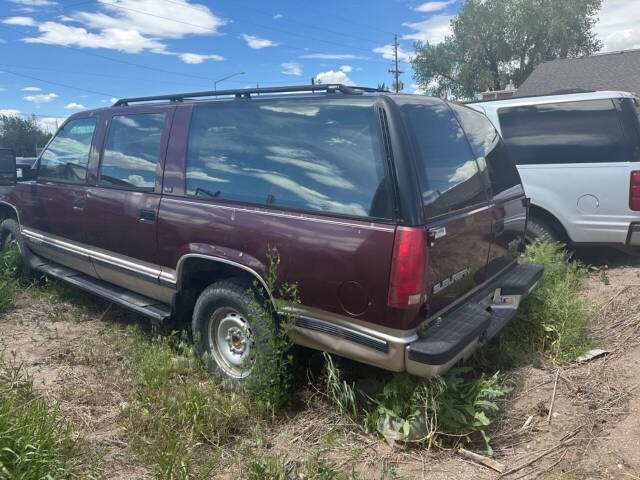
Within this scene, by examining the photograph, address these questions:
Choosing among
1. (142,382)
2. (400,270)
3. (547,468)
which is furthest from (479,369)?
(142,382)

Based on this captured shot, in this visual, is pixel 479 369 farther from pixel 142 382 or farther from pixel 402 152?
pixel 142 382

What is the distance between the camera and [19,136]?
144 ft

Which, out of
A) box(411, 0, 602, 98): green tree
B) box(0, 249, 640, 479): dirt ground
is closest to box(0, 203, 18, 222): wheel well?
box(0, 249, 640, 479): dirt ground

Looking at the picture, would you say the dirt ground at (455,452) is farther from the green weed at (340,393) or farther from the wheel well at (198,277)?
the wheel well at (198,277)

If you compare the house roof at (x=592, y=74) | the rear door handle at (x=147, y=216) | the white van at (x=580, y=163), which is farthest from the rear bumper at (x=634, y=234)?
the house roof at (x=592, y=74)

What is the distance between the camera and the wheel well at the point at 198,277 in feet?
10.6

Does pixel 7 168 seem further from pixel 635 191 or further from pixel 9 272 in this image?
pixel 635 191

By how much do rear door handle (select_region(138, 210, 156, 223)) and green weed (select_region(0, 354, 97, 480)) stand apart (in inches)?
56.3

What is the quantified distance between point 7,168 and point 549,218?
6.10 meters

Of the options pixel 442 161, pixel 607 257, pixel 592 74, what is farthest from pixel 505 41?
pixel 442 161

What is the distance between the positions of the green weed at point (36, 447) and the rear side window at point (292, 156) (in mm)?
1667

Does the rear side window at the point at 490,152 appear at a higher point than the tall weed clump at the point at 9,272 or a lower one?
higher

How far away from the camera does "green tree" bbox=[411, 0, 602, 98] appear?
36.4m

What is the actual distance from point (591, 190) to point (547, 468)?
380 cm
